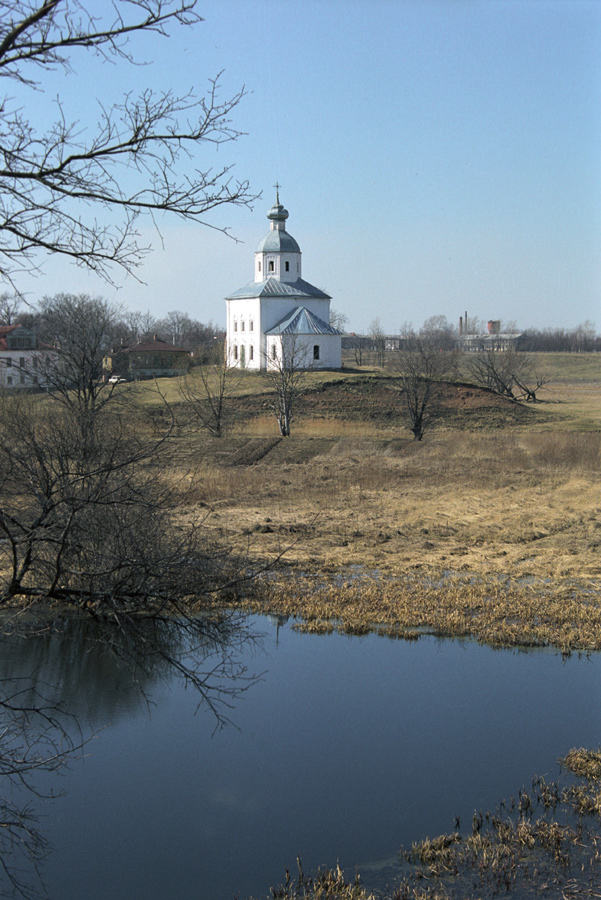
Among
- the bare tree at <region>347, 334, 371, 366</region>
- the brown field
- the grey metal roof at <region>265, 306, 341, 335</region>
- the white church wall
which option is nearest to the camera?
the brown field

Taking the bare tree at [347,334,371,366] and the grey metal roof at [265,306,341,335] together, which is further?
the bare tree at [347,334,371,366]

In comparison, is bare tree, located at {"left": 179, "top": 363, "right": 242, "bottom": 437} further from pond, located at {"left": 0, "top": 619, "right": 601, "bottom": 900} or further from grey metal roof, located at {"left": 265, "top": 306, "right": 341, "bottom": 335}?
pond, located at {"left": 0, "top": 619, "right": 601, "bottom": 900}

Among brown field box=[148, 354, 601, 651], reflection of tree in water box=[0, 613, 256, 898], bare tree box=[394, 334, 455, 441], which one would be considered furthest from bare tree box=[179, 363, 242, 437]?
reflection of tree in water box=[0, 613, 256, 898]

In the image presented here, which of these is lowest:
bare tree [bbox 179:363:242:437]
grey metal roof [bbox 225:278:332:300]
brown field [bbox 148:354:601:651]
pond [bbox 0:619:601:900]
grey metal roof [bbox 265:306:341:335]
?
pond [bbox 0:619:601:900]

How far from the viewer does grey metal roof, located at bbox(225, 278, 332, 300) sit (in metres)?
71.9

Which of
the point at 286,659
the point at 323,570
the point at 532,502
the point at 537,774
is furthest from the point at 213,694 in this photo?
the point at 532,502

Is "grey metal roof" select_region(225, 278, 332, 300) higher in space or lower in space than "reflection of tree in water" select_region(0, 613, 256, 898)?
higher

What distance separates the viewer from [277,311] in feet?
236

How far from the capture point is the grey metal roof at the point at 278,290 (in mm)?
71875

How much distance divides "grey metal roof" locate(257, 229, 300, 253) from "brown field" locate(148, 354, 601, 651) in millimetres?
30773

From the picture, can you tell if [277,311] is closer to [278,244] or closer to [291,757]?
[278,244]

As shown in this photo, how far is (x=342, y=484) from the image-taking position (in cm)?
2852

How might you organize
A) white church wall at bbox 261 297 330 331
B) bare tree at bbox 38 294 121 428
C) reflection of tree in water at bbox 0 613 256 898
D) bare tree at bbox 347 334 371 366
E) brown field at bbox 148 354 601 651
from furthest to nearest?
bare tree at bbox 347 334 371 366 < white church wall at bbox 261 297 330 331 < bare tree at bbox 38 294 121 428 < brown field at bbox 148 354 601 651 < reflection of tree in water at bbox 0 613 256 898

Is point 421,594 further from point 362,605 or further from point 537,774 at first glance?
point 537,774
